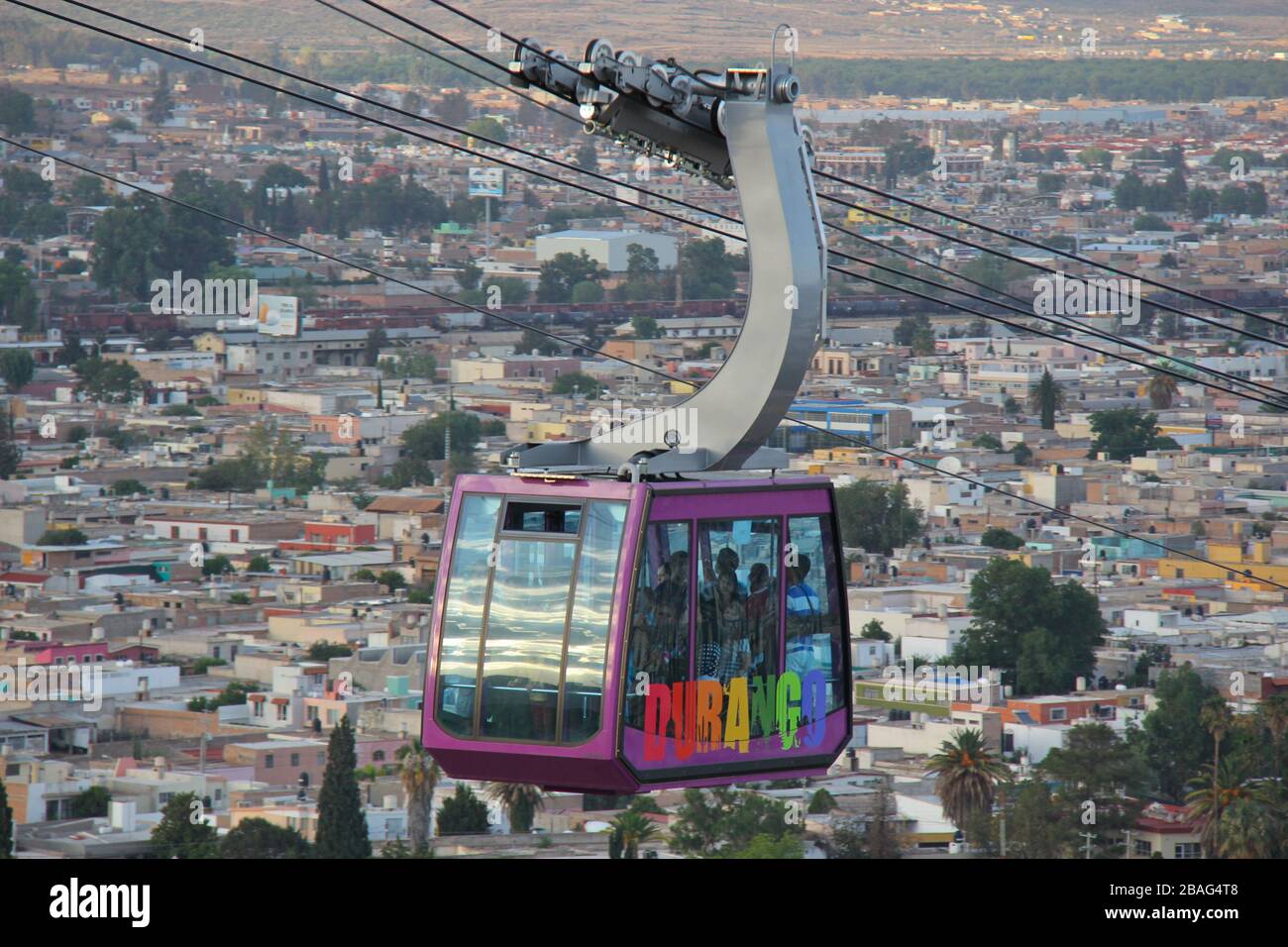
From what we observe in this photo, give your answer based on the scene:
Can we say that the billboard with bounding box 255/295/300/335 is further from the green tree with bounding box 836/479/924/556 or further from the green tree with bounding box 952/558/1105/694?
the green tree with bounding box 952/558/1105/694

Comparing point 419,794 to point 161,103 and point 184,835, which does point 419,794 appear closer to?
point 184,835

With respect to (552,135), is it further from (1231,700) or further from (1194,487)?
(1231,700)

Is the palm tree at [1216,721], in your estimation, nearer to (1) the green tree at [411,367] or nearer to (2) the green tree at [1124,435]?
(2) the green tree at [1124,435]

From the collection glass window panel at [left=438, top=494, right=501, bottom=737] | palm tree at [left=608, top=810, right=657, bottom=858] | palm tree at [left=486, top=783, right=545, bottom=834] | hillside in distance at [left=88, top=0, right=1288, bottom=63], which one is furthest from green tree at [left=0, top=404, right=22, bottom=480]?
glass window panel at [left=438, top=494, right=501, bottom=737]

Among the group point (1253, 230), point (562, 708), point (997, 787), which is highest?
point (1253, 230)

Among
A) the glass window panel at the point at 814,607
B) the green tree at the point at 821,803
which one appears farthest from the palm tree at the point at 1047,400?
the glass window panel at the point at 814,607

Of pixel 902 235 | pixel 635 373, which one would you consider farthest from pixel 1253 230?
pixel 635 373

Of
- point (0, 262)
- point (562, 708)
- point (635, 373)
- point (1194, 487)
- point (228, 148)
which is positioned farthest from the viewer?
point (228, 148)

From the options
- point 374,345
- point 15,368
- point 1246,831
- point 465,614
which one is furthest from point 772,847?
point 374,345
